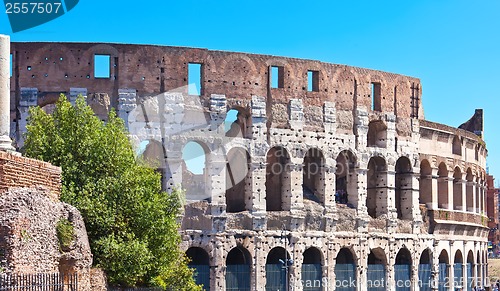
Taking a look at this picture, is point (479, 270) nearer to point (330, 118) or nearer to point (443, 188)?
point (443, 188)

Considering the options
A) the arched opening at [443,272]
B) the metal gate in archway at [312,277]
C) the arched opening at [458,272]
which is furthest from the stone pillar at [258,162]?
the arched opening at [458,272]

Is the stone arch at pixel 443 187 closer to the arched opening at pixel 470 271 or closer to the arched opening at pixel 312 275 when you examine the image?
the arched opening at pixel 470 271

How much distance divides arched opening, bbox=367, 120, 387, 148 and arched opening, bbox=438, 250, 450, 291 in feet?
21.9

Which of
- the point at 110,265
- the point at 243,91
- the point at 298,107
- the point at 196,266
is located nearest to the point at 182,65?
the point at 243,91

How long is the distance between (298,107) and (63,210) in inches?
860

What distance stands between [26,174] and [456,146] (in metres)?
32.1

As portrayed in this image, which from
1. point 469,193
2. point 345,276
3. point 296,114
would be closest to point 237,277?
point 345,276

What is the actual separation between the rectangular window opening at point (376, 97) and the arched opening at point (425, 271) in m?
7.18

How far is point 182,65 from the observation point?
3447cm

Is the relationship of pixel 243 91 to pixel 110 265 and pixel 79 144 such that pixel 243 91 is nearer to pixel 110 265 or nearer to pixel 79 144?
pixel 79 144

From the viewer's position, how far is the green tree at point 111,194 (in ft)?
67.0

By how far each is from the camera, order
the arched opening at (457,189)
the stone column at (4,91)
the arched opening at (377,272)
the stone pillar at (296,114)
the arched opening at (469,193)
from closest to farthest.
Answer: the stone column at (4,91) → the stone pillar at (296,114) → the arched opening at (377,272) → the arched opening at (457,189) → the arched opening at (469,193)

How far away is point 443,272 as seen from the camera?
140ft

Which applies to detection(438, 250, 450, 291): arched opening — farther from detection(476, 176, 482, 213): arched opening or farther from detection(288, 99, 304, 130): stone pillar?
detection(288, 99, 304, 130): stone pillar
